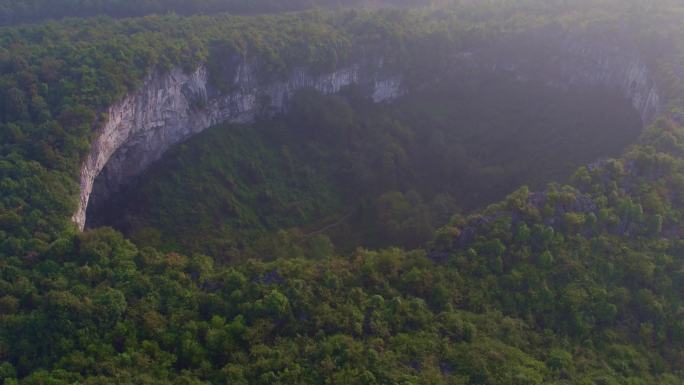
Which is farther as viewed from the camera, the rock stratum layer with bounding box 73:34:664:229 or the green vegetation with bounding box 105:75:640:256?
the green vegetation with bounding box 105:75:640:256

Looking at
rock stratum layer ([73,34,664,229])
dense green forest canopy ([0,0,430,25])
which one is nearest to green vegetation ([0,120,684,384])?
rock stratum layer ([73,34,664,229])

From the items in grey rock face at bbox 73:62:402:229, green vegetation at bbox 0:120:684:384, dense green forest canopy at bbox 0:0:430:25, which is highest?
dense green forest canopy at bbox 0:0:430:25

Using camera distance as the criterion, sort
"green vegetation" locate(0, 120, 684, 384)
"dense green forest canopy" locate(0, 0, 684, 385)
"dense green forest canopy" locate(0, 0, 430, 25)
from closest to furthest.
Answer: "green vegetation" locate(0, 120, 684, 384), "dense green forest canopy" locate(0, 0, 684, 385), "dense green forest canopy" locate(0, 0, 430, 25)

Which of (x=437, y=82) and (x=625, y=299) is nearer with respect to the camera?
(x=625, y=299)

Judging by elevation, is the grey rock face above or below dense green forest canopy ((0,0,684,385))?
above

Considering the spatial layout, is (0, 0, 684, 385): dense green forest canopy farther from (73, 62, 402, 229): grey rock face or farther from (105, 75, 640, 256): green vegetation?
(105, 75, 640, 256): green vegetation

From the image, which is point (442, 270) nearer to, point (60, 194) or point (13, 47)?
point (60, 194)

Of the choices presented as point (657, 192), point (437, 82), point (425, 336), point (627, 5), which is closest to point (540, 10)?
point (627, 5)

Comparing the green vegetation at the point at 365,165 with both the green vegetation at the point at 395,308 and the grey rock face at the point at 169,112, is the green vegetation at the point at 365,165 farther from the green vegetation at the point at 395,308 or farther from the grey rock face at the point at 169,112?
the green vegetation at the point at 395,308
